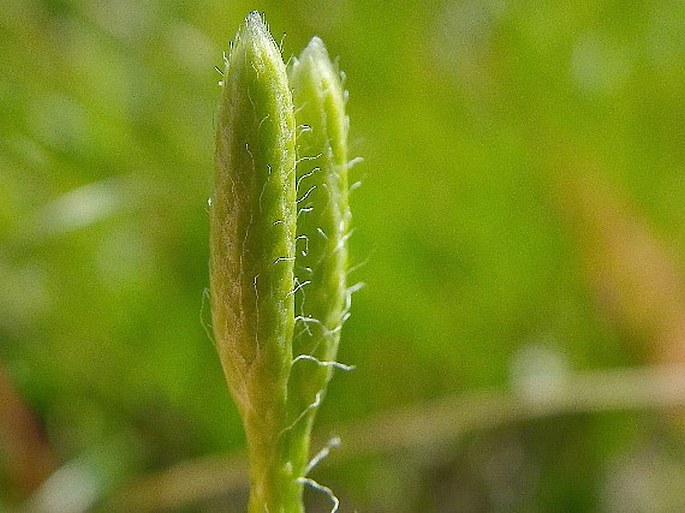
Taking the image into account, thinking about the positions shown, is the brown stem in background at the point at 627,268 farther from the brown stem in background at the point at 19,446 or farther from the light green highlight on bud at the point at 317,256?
the light green highlight on bud at the point at 317,256

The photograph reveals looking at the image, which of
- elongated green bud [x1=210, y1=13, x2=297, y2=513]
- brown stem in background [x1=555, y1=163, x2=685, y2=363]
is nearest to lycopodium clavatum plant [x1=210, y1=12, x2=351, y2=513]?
elongated green bud [x1=210, y1=13, x2=297, y2=513]

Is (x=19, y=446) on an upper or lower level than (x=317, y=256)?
upper

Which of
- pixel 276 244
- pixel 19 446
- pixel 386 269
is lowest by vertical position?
pixel 276 244

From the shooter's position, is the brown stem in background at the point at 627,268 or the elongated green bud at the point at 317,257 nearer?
the elongated green bud at the point at 317,257

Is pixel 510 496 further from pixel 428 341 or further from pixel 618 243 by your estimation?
pixel 618 243

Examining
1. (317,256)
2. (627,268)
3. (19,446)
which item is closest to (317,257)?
(317,256)

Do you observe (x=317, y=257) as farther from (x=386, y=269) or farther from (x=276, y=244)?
(x=386, y=269)

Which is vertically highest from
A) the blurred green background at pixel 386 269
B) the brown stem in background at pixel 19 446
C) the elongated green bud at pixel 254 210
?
the blurred green background at pixel 386 269

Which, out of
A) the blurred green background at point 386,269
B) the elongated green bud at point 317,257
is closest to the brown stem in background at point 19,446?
the blurred green background at point 386,269
